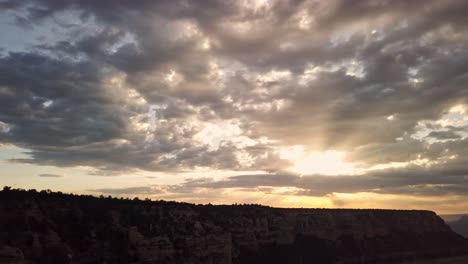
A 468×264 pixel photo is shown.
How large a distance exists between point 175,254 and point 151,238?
3.88 m

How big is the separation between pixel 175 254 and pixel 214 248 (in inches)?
311

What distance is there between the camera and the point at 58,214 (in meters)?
48.6

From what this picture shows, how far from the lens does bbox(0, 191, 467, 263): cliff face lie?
1698 inches

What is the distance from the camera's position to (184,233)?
62.0 meters

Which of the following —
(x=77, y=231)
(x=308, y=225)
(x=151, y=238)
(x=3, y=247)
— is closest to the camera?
(x=3, y=247)

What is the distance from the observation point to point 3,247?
34438 mm

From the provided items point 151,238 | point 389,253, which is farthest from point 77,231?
point 389,253

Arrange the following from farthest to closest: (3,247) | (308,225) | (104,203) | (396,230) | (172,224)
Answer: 1. (396,230)
2. (308,225)
3. (172,224)
4. (104,203)
5. (3,247)

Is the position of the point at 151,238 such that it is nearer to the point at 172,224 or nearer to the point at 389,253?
the point at 172,224

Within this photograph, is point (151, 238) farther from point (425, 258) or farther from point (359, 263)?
point (425, 258)

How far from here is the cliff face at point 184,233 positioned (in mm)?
43125

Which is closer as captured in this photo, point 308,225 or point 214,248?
point 214,248

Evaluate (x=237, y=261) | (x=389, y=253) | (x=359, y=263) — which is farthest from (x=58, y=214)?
(x=389, y=253)

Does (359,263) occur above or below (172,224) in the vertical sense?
below
